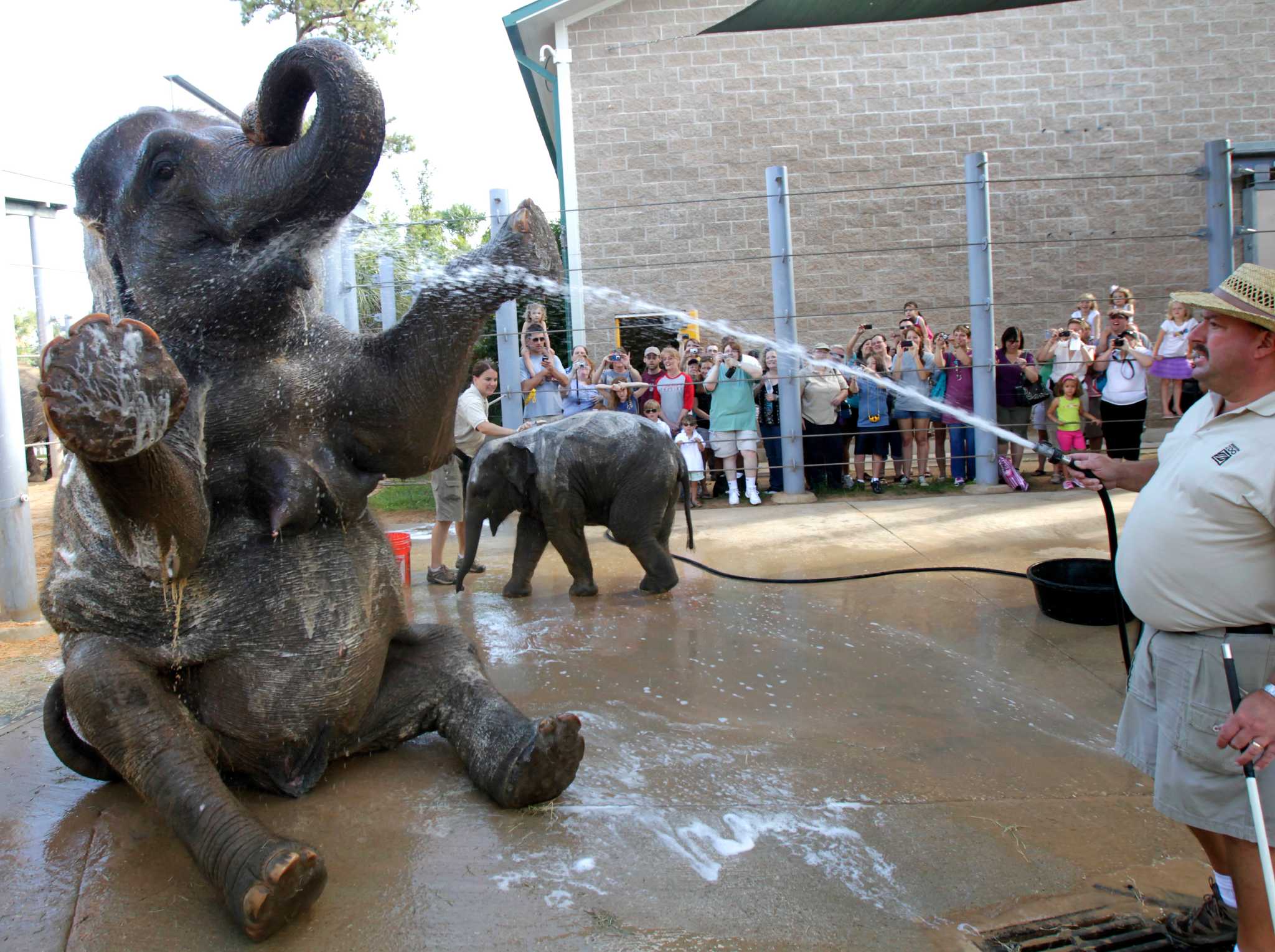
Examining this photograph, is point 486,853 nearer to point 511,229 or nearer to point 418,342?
point 418,342

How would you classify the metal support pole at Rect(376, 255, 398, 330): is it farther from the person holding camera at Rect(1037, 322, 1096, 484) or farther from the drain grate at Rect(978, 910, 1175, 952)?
the drain grate at Rect(978, 910, 1175, 952)

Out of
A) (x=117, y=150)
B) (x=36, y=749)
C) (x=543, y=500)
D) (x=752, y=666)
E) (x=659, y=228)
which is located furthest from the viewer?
(x=659, y=228)

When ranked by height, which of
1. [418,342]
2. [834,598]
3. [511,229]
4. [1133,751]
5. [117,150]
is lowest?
[834,598]

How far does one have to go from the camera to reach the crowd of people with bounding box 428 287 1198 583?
9039 mm

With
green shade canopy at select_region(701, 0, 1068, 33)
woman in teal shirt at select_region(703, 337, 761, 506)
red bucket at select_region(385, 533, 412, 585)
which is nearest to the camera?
red bucket at select_region(385, 533, 412, 585)

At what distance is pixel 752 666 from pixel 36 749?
8.53 feet

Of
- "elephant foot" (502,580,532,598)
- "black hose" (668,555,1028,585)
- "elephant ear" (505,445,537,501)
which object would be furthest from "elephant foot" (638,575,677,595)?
"elephant ear" (505,445,537,501)

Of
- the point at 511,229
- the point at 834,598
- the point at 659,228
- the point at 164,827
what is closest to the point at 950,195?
the point at 659,228

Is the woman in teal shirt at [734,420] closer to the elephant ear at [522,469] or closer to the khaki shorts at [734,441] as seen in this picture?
the khaki shorts at [734,441]

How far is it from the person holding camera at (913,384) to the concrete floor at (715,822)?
5.03 metres

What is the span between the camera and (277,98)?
2352 millimetres

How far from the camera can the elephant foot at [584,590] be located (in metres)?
5.83

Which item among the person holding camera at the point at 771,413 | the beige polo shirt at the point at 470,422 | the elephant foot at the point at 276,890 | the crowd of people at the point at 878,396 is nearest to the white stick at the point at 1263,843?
the elephant foot at the point at 276,890

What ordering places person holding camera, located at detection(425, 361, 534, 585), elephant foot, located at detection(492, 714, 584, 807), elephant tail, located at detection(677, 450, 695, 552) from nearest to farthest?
1. elephant foot, located at detection(492, 714, 584, 807)
2. elephant tail, located at detection(677, 450, 695, 552)
3. person holding camera, located at detection(425, 361, 534, 585)
